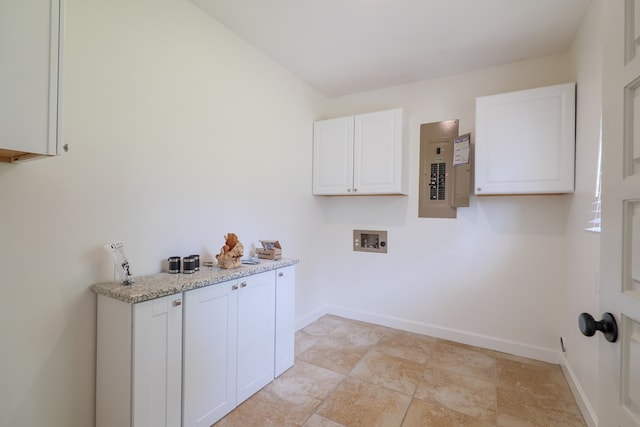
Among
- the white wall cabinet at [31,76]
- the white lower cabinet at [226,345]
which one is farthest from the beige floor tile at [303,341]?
the white wall cabinet at [31,76]

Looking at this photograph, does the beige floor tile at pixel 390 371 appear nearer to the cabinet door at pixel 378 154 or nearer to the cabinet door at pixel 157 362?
the cabinet door at pixel 157 362

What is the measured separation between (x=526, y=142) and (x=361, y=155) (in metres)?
1.42

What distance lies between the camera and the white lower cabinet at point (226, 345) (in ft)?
5.36

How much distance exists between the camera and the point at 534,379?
2.25 metres

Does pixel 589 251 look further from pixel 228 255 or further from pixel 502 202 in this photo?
pixel 228 255

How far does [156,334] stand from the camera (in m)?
1.47

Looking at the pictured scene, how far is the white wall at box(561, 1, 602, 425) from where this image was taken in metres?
1.76

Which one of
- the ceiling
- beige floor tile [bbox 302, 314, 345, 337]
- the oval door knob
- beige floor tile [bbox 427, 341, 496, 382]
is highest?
the ceiling

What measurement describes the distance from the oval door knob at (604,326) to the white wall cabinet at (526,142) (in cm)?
182

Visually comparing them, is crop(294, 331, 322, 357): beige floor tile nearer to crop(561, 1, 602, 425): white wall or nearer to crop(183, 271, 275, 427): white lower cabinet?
crop(183, 271, 275, 427): white lower cabinet

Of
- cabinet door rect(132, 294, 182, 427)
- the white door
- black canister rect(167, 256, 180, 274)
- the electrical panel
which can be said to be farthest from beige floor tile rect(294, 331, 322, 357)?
the white door

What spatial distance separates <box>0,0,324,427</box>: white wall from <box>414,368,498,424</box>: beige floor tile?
1.78 meters

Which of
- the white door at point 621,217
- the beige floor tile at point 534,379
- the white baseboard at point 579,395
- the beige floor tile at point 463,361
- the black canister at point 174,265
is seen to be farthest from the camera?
the beige floor tile at point 463,361

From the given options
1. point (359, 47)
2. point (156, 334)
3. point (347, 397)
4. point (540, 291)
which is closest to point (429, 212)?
point (540, 291)
